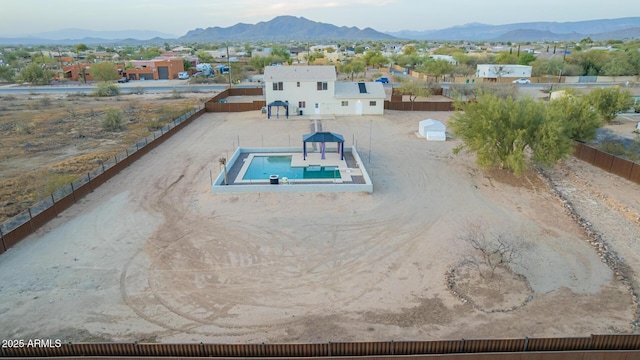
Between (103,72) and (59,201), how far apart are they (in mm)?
64326

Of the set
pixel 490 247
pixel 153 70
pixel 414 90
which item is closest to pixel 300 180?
pixel 490 247

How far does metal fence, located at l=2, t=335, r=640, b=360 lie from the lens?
9664 mm

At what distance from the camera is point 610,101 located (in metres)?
35.1

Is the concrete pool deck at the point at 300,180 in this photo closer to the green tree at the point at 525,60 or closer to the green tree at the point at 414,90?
the green tree at the point at 414,90

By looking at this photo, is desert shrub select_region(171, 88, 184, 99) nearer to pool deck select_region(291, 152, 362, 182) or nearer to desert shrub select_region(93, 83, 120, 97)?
desert shrub select_region(93, 83, 120, 97)

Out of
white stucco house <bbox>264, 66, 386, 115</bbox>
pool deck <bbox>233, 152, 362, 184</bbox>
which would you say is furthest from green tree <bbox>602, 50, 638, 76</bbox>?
pool deck <bbox>233, 152, 362, 184</bbox>

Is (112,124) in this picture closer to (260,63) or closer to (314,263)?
(314,263)

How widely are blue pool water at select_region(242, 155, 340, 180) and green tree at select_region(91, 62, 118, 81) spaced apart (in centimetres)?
6027

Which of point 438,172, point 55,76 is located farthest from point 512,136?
point 55,76

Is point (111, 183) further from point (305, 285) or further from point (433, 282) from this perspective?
point (433, 282)

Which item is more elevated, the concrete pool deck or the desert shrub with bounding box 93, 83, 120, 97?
the desert shrub with bounding box 93, 83, 120, 97

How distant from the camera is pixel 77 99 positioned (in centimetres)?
5494

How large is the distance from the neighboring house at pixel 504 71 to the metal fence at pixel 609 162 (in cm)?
4523

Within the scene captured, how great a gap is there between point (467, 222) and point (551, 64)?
67984 millimetres
